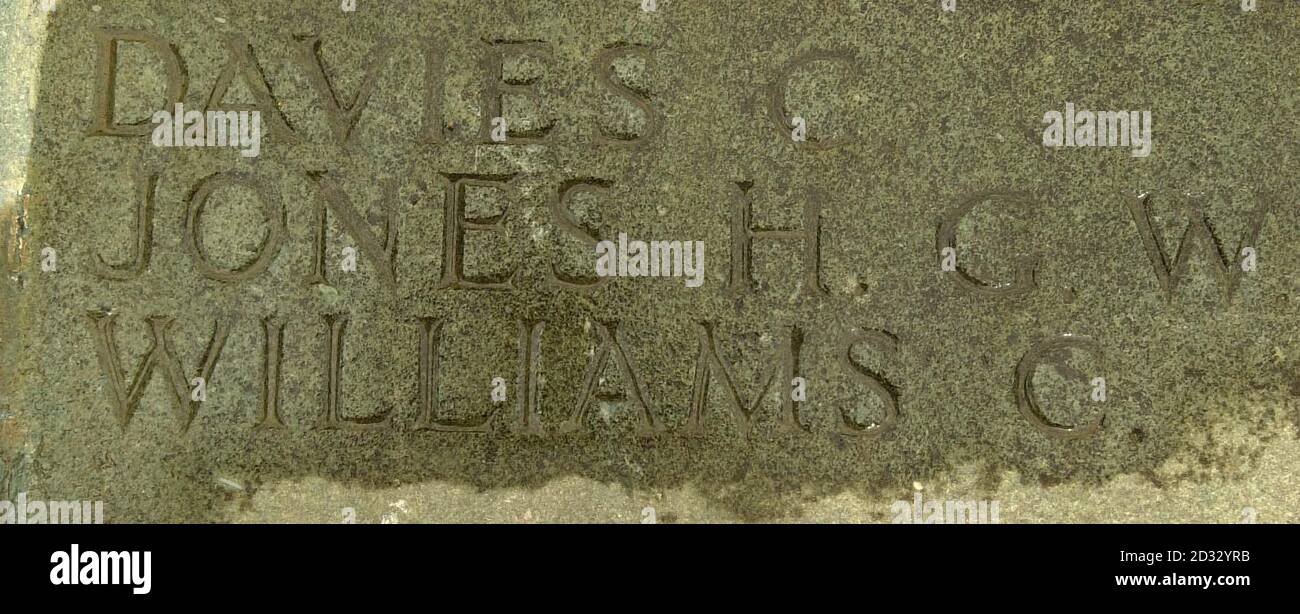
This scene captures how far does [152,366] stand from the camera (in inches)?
103

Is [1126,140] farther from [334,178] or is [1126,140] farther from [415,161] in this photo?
[334,178]

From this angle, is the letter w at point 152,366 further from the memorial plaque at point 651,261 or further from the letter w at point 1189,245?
the letter w at point 1189,245

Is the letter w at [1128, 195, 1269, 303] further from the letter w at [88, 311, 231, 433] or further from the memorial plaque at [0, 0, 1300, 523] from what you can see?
the letter w at [88, 311, 231, 433]

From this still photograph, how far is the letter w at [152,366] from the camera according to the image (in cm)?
261

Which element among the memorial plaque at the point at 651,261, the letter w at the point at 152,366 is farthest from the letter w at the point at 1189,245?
the letter w at the point at 152,366

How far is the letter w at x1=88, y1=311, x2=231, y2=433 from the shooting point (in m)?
2.61

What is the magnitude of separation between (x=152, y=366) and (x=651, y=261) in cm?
170

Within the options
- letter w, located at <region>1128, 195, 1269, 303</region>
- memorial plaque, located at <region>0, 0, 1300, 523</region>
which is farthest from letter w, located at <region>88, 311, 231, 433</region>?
letter w, located at <region>1128, 195, 1269, 303</region>

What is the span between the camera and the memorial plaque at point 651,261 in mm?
2568

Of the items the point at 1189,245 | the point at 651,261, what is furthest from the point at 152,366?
the point at 1189,245

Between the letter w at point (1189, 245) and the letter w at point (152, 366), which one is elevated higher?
the letter w at point (1189, 245)

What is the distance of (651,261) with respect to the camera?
260 centimetres

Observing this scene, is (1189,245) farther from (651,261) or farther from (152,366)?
(152,366)

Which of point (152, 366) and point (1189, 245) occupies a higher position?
point (1189, 245)
